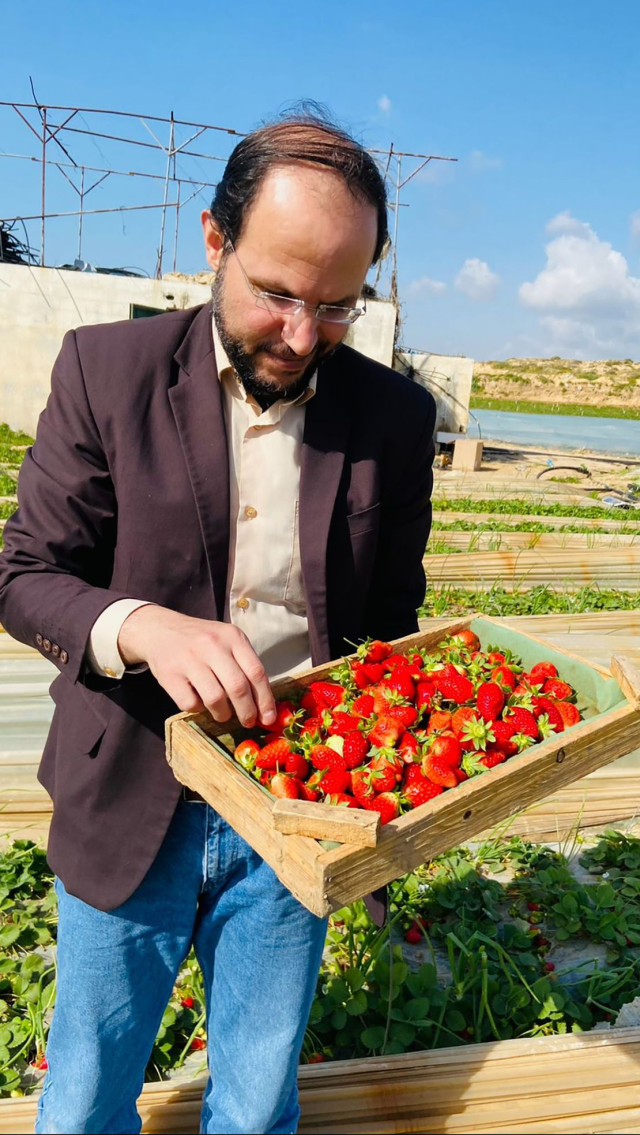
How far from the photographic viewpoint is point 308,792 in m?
1.41

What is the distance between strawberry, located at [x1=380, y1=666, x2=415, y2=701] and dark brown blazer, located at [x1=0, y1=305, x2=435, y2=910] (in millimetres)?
148

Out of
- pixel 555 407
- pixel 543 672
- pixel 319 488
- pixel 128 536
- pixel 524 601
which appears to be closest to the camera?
pixel 128 536

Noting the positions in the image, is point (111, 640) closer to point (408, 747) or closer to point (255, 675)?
point (255, 675)

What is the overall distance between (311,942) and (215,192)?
4.72ft

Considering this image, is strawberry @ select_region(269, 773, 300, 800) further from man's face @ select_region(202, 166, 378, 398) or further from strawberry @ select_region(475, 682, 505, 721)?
man's face @ select_region(202, 166, 378, 398)

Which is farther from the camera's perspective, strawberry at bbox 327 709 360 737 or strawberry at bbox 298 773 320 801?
strawberry at bbox 327 709 360 737

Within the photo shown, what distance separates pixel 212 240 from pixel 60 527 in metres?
0.61

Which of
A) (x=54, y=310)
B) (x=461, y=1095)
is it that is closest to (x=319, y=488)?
(x=461, y=1095)

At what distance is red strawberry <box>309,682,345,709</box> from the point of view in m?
1.58

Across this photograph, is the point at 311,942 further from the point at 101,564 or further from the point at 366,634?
the point at 101,564

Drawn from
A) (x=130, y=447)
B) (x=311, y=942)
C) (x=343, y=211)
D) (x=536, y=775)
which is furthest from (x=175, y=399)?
(x=311, y=942)

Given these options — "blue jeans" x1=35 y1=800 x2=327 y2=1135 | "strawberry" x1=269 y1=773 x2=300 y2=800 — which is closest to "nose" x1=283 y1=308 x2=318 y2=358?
"strawberry" x1=269 y1=773 x2=300 y2=800

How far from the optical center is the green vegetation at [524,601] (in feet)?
17.6

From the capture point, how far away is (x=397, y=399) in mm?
1813
